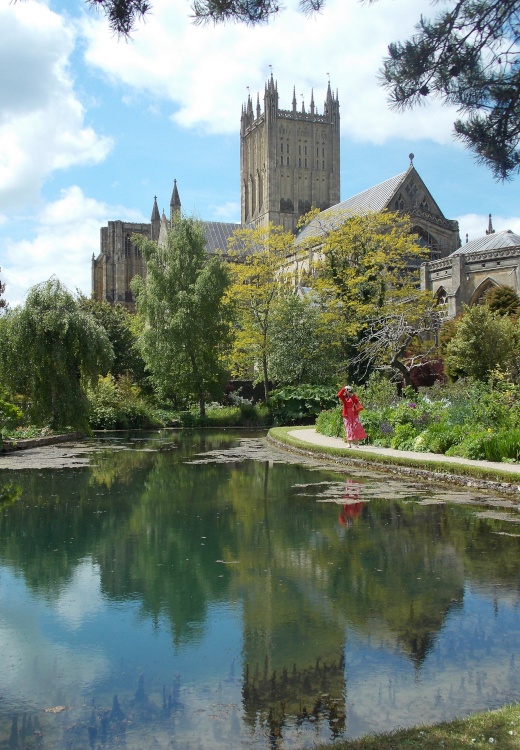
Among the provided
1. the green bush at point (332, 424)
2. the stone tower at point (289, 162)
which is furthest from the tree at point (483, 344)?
the stone tower at point (289, 162)

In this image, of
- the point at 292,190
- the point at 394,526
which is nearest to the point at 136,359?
the point at 394,526

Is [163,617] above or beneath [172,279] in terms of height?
beneath

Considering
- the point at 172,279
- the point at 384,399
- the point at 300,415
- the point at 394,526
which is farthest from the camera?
the point at 172,279

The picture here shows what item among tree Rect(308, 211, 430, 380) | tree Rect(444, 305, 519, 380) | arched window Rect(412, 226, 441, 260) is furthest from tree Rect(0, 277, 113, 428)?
arched window Rect(412, 226, 441, 260)

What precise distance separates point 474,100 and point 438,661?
4.30 m

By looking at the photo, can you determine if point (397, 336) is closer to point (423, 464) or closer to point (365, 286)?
point (365, 286)

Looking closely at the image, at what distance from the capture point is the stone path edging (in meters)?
18.7

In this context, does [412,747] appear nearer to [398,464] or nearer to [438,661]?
[438,661]

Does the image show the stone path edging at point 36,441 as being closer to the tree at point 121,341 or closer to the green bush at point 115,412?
the green bush at point 115,412

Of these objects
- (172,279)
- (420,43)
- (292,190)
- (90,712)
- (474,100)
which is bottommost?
(90,712)

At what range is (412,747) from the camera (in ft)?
10.2

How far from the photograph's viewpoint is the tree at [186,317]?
3291 cm

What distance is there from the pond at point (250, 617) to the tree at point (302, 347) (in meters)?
21.9

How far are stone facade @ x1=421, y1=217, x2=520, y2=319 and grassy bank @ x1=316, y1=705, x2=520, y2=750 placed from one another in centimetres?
4078
